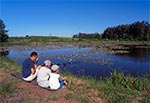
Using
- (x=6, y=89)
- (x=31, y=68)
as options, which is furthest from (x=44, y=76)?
(x=6, y=89)

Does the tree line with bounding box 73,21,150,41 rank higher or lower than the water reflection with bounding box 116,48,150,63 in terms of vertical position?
higher

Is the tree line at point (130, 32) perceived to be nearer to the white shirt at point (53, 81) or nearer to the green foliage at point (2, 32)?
the green foliage at point (2, 32)

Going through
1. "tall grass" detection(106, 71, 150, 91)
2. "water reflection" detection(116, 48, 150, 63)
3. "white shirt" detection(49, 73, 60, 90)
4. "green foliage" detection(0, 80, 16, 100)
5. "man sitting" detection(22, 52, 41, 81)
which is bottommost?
"water reflection" detection(116, 48, 150, 63)

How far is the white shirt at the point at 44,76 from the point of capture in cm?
653

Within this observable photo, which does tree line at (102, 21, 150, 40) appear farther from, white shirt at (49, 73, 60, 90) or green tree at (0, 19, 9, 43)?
white shirt at (49, 73, 60, 90)

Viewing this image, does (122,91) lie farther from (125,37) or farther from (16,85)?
(125,37)

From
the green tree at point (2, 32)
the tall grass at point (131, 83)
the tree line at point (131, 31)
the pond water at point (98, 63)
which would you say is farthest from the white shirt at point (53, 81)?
the tree line at point (131, 31)

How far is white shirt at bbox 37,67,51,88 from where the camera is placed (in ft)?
21.4

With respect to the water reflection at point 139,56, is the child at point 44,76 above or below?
above

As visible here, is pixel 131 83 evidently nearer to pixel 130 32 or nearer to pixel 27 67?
pixel 27 67

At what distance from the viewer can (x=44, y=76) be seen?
257 inches

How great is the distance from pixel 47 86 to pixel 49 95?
0.46m

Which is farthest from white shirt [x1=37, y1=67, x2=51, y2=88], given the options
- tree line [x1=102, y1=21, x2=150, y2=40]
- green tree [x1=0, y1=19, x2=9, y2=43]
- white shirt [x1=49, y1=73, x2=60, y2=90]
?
tree line [x1=102, y1=21, x2=150, y2=40]

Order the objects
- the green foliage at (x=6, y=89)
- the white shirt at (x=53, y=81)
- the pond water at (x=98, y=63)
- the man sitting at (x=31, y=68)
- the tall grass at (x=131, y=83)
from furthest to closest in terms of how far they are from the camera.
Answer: the pond water at (x=98, y=63)
the tall grass at (x=131, y=83)
the man sitting at (x=31, y=68)
the white shirt at (x=53, y=81)
the green foliage at (x=6, y=89)
